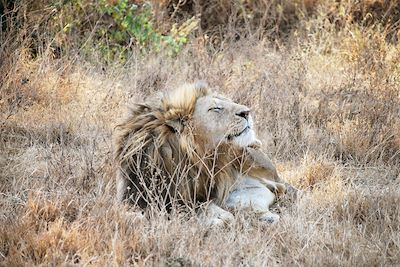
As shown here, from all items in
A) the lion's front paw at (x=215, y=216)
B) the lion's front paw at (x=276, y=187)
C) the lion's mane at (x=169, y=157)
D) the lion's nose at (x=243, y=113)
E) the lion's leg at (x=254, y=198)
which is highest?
the lion's nose at (x=243, y=113)

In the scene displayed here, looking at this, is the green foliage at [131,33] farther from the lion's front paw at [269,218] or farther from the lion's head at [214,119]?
the lion's front paw at [269,218]

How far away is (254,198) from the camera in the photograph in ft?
14.7

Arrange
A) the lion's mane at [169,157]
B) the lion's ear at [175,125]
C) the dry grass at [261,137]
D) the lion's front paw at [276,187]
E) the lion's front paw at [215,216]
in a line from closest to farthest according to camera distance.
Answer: the dry grass at [261,137] → the lion's front paw at [215,216] → the lion's mane at [169,157] → the lion's ear at [175,125] → the lion's front paw at [276,187]

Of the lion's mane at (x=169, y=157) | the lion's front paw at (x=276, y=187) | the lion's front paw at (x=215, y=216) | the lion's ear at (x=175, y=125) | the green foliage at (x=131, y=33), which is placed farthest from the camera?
the green foliage at (x=131, y=33)

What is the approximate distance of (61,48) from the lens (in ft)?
23.4

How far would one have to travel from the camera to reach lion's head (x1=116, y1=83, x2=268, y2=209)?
13.7 feet

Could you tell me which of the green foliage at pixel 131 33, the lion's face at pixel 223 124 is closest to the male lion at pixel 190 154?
the lion's face at pixel 223 124

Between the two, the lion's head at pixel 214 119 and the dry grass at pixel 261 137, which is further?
the lion's head at pixel 214 119

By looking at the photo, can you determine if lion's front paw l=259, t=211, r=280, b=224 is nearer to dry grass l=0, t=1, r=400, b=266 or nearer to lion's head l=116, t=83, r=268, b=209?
dry grass l=0, t=1, r=400, b=266

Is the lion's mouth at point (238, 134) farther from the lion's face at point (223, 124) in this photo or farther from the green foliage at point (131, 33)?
the green foliage at point (131, 33)

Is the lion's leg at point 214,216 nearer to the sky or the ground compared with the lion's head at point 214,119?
nearer to the ground

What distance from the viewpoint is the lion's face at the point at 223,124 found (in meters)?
4.34

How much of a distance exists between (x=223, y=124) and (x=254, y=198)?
1.65 feet

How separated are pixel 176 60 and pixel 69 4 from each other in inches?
47.2
